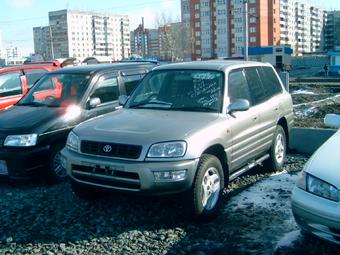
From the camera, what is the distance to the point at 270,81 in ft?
22.6

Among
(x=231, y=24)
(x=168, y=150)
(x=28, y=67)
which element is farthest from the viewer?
(x=231, y=24)

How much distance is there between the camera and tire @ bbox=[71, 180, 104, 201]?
207 inches

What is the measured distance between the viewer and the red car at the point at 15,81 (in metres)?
9.33

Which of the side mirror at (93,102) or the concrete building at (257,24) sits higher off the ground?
the concrete building at (257,24)

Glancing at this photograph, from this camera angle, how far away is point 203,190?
189 inches

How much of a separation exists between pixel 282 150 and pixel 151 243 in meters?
3.48

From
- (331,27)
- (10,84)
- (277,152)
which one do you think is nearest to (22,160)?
(277,152)

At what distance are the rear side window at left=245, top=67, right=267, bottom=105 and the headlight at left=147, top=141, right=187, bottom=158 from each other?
1.93m

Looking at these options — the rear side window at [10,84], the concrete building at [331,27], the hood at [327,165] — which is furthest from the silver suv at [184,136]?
the concrete building at [331,27]

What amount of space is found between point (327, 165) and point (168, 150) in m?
1.53

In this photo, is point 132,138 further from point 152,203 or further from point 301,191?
point 301,191

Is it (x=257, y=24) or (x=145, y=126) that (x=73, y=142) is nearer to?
(x=145, y=126)

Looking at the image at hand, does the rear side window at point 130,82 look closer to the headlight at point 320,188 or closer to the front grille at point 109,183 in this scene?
the front grille at point 109,183

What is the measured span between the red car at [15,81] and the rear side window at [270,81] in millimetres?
5397
